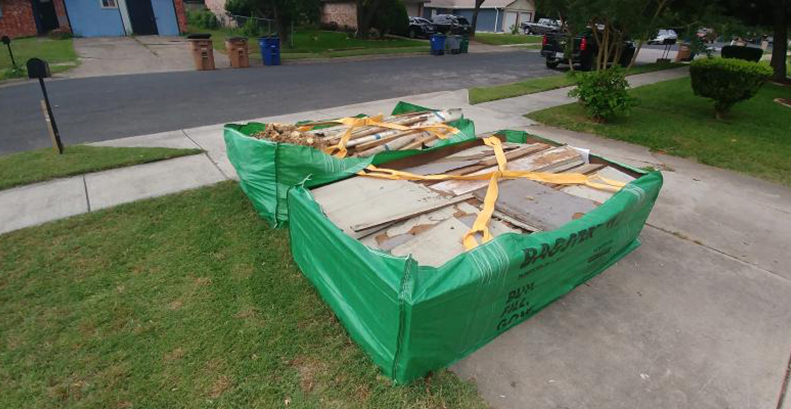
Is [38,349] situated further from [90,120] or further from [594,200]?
[90,120]

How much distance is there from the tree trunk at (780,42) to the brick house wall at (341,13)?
1023 inches

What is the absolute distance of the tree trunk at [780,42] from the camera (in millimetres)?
14641

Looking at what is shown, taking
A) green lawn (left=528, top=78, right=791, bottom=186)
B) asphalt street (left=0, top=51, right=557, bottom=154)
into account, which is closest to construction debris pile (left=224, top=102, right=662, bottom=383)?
green lawn (left=528, top=78, right=791, bottom=186)

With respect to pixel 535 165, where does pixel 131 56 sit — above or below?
above

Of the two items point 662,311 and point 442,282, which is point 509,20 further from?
point 442,282

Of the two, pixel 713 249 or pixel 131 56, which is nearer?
pixel 713 249

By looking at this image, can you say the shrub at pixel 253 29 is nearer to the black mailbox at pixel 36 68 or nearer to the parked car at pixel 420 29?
the parked car at pixel 420 29

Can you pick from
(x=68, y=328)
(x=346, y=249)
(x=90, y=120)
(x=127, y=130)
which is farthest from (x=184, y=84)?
(x=346, y=249)

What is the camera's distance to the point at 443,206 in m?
3.63

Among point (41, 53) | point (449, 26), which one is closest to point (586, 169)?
point (41, 53)

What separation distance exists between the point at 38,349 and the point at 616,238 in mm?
4599

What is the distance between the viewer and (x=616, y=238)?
373 cm

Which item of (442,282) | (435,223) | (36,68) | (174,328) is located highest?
(36,68)

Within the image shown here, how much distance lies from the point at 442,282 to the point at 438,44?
21.9 m
